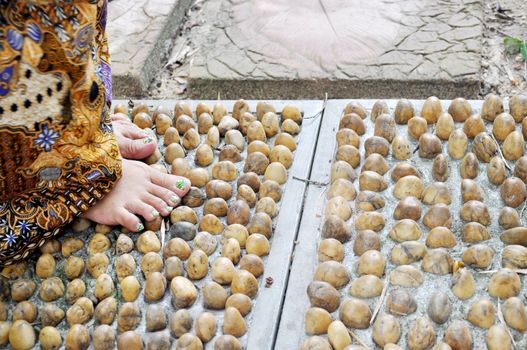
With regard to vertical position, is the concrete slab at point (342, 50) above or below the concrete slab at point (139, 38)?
above

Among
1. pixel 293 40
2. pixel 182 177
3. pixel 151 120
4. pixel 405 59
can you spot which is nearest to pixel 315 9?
pixel 293 40

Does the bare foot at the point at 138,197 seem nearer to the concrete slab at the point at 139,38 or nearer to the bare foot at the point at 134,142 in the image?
the bare foot at the point at 134,142

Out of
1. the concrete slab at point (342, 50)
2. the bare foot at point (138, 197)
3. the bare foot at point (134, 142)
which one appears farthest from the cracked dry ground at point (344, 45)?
the bare foot at point (138, 197)

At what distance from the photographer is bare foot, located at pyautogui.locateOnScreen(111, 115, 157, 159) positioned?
169 cm

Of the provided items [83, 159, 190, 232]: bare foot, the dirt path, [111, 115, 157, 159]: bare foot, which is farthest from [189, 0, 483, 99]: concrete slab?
[83, 159, 190, 232]: bare foot

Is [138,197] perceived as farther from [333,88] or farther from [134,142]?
[333,88]

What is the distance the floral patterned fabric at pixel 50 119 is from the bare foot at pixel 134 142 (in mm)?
139

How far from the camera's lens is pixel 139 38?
2588 mm

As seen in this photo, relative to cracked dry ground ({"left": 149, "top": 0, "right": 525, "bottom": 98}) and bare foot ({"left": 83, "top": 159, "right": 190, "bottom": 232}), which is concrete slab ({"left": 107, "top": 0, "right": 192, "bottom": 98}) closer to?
cracked dry ground ({"left": 149, "top": 0, "right": 525, "bottom": 98})

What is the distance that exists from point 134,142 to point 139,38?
3.27 ft

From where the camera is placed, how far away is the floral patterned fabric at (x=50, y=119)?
126cm

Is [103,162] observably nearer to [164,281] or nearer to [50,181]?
[50,181]

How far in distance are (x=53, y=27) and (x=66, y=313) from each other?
554 millimetres

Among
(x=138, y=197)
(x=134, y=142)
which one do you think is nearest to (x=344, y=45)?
(x=134, y=142)
